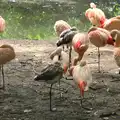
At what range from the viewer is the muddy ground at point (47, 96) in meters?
3.95

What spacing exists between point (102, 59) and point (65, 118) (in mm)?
2509

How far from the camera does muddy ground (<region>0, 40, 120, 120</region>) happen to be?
3951mm

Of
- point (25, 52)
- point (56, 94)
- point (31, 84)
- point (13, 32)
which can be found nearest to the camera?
point (56, 94)

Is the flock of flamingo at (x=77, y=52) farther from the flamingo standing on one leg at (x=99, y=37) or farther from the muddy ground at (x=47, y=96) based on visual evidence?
the muddy ground at (x=47, y=96)

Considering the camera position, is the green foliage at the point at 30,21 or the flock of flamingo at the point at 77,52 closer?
the flock of flamingo at the point at 77,52

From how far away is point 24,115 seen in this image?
3.93 metres

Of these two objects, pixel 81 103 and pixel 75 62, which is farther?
pixel 75 62

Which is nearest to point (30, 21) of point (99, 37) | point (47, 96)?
point (99, 37)

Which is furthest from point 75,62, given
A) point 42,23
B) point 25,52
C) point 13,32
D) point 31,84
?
point 42,23

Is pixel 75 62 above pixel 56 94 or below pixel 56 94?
above

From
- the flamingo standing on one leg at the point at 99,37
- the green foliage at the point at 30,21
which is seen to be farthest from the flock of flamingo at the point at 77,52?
the green foliage at the point at 30,21

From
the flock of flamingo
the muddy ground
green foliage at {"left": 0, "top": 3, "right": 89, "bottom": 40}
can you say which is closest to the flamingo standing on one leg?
the flock of flamingo

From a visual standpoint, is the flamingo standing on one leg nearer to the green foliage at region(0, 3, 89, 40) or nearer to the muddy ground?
the muddy ground

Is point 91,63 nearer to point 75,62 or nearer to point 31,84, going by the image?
point 75,62
